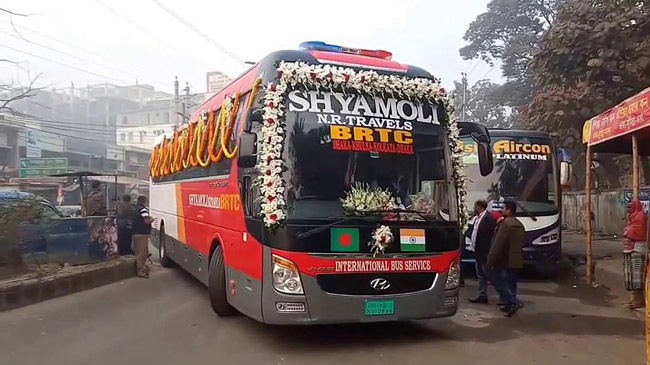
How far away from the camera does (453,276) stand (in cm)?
715

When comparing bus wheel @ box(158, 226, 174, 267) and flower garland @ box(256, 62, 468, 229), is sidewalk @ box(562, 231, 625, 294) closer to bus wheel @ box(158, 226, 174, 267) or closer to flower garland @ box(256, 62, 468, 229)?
flower garland @ box(256, 62, 468, 229)

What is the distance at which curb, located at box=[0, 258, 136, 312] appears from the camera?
9.31 meters

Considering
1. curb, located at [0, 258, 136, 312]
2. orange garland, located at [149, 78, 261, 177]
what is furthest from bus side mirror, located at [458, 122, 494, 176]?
curb, located at [0, 258, 136, 312]

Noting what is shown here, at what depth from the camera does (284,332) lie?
7.71 metres

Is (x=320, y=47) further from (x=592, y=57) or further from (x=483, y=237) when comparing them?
(x=592, y=57)

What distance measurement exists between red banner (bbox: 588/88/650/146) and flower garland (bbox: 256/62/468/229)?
2.97 metres

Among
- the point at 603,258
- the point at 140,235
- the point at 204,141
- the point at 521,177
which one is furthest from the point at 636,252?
the point at 140,235

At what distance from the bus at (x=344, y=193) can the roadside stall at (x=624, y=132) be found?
255 centimetres

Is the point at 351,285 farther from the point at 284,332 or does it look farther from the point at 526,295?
the point at 526,295

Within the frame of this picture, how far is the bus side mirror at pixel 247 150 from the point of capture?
657cm

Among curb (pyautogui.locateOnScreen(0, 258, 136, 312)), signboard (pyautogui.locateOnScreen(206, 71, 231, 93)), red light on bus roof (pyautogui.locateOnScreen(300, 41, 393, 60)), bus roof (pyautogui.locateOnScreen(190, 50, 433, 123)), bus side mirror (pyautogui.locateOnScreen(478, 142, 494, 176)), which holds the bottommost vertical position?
curb (pyautogui.locateOnScreen(0, 258, 136, 312))

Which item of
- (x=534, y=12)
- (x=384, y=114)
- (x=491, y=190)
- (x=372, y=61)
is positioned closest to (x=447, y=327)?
(x=384, y=114)

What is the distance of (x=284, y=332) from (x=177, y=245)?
5403 mm

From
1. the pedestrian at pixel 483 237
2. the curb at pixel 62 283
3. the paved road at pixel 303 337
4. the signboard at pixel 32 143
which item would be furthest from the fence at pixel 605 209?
the signboard at pixel 32 143
